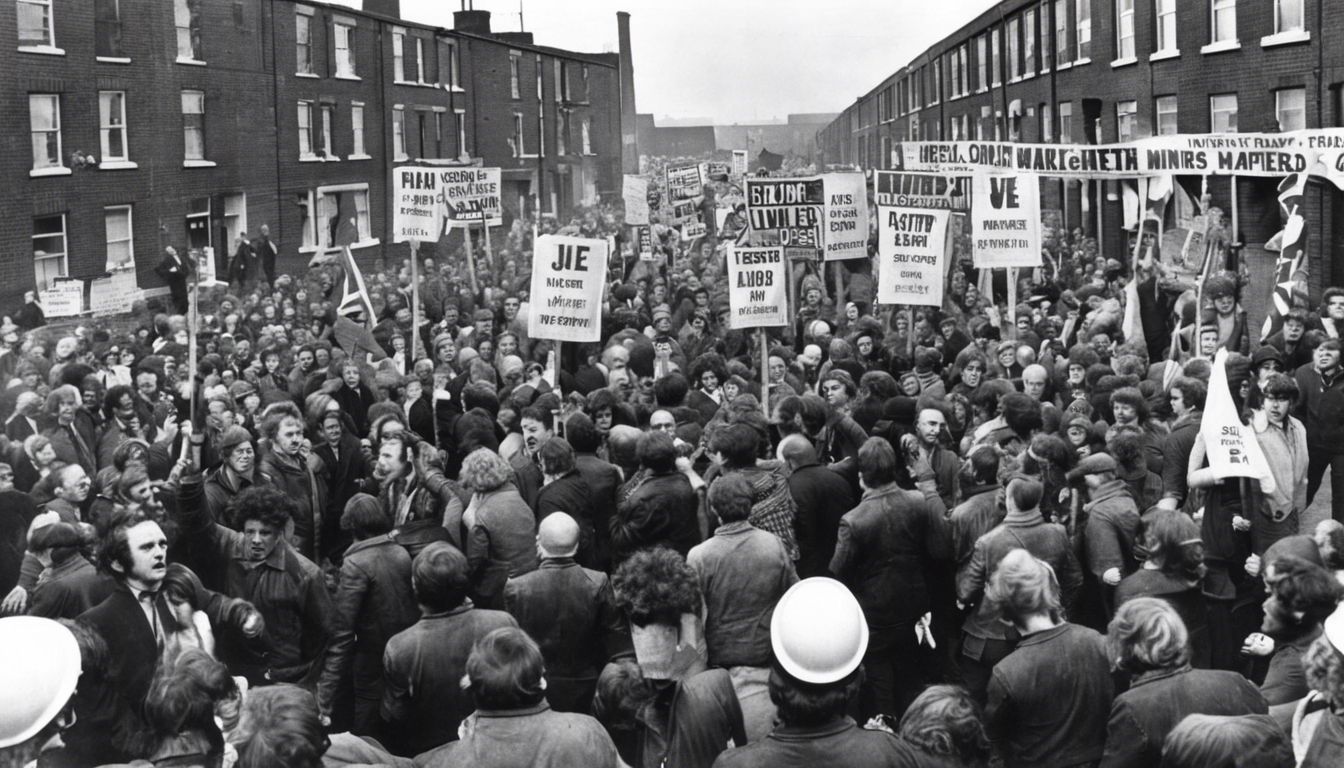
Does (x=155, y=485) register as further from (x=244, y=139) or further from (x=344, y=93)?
(x=344, y=93)

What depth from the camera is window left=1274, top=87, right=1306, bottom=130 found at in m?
24.4

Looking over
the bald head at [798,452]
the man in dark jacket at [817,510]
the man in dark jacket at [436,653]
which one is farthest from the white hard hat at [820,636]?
the bald head at [798,452]

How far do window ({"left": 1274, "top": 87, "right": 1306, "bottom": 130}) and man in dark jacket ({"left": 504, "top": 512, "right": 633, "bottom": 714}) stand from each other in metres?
21.5

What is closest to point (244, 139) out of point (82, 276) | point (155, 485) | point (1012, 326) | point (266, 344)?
point (82, 276)

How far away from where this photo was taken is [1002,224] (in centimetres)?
1451

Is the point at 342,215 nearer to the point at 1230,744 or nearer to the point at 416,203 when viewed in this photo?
the point at 416,203

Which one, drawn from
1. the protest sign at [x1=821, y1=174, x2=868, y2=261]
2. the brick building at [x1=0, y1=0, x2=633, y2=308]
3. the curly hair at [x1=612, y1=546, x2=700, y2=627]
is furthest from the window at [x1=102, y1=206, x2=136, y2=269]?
the curly hair at [x1=612, y1=546, x2=700, y2=627]

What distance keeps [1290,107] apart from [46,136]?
23293 mm

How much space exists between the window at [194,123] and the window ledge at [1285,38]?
76.2 ft

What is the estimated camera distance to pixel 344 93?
41844 mm

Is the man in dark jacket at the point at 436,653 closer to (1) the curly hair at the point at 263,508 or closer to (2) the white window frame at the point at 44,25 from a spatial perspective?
(1) the curly hair at the point at 263,508

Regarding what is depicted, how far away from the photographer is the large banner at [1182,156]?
14.2 meters

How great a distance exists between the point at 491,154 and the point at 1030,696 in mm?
49673

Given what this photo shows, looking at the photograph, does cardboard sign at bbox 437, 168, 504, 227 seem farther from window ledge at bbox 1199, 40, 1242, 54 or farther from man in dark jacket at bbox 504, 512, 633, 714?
man in dark jacket at bbox 504, 512, 633, 714
